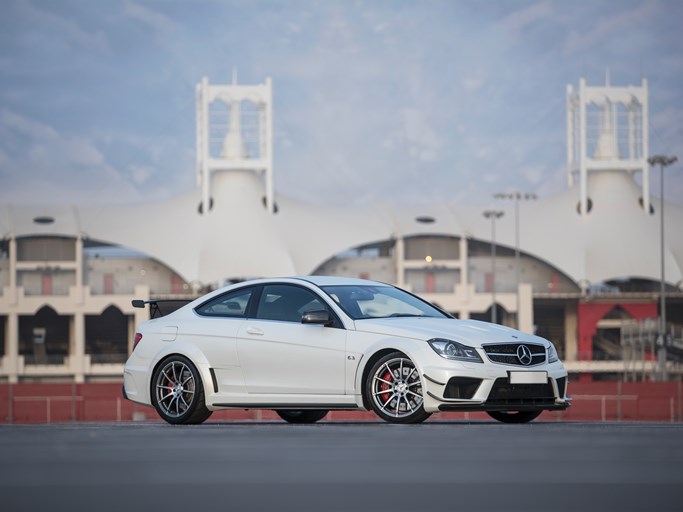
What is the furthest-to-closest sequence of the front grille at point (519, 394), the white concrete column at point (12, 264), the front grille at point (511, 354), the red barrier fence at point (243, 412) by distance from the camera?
the white concrete column at point (12, 264), the red barrier fence at point (243, 412), the front grille at point (511, 354), the front grille at point (519, 394)

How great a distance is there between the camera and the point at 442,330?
11812 millimetres

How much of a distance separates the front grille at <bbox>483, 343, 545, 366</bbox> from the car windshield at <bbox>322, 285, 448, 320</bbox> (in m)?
1.26

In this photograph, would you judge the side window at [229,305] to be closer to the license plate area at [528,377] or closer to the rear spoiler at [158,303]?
the rear spoiler at [158,303]

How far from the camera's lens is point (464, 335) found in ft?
38.5

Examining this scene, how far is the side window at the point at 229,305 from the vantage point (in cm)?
1299

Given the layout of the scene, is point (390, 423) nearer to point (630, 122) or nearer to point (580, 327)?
point (580, 327)

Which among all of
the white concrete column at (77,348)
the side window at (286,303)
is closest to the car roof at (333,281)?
the side window at (286,303)

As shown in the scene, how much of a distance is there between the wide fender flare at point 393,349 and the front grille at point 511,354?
0.65 metres

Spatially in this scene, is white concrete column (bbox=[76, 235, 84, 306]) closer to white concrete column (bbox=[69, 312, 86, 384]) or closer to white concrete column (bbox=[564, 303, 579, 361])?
white concrete column (bbox=[69, 312, 86, 384])

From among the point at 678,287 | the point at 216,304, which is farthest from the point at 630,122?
the point at 216,304

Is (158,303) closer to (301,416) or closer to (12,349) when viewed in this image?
(301,416)

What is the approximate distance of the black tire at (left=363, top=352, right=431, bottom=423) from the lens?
11.6 m

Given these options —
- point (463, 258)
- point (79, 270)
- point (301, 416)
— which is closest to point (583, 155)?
point (463, 258)

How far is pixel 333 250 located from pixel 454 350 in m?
75.2
